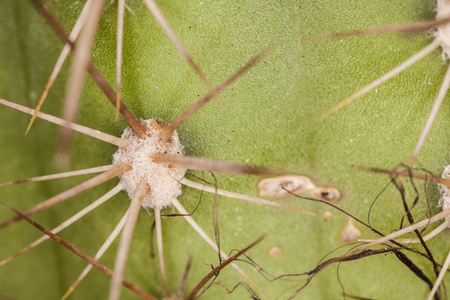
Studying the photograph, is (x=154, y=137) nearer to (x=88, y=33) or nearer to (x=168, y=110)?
(x=168, y=110)

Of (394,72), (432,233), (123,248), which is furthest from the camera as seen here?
(432,233)

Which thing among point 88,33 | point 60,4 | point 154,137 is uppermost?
point 60,4

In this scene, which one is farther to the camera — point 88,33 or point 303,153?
point 303,153

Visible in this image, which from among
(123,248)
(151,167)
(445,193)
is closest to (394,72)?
(445,193)

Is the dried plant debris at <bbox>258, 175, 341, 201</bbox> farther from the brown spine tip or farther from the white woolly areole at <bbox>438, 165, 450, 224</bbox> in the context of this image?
the white woolly areole at <bbox>438, 165, 450, 224</bbox>

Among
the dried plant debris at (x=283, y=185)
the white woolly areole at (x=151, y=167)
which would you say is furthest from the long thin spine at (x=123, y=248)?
the dried plant debris at (x=283, y=185)

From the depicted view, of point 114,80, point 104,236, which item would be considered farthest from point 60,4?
point 104,236

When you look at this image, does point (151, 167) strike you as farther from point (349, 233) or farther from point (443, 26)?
point (443, 26)
